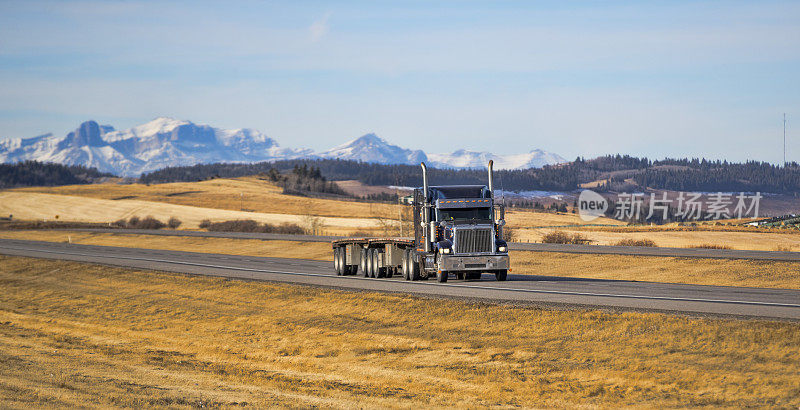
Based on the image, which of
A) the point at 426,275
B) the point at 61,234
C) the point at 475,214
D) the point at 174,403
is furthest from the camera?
the point at 61,234

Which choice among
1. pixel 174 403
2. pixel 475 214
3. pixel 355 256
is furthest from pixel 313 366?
pixel 355 256

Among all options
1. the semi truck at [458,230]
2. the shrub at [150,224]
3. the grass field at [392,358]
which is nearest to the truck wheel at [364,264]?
the semi truck at [458,230]

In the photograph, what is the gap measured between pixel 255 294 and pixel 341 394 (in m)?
17.1

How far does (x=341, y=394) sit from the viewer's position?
1702 cm

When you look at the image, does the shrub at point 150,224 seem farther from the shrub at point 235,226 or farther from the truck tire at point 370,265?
the truck tire at point 370,265

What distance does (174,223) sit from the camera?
414ft

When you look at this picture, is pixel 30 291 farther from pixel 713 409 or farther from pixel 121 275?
pixel 713 409

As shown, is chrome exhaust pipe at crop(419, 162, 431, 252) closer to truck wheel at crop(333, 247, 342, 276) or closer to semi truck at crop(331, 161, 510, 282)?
semi truck at crop(331, 161, 510, 282)

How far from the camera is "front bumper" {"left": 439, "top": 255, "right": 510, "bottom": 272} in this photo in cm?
3158

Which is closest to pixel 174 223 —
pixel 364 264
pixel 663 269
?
pixel 364 264

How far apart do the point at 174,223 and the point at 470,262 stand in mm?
102116

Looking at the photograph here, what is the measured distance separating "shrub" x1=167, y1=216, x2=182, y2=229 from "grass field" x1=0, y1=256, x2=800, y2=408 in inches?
3697

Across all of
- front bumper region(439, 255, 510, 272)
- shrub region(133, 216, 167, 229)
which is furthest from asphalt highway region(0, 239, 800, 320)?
shrub region(133, 216, 167, 229)

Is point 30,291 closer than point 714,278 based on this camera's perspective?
No
